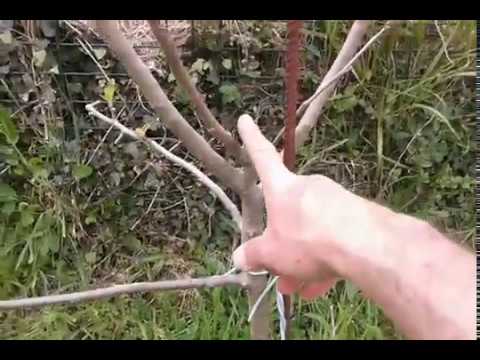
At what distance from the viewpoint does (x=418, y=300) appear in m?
0.57

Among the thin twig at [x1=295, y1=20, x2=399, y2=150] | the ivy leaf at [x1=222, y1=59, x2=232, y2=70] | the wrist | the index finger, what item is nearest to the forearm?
the wrist

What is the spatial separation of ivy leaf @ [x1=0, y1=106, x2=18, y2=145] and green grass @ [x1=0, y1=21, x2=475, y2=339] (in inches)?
1.3

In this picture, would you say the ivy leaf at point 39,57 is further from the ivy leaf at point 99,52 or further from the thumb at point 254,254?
the thumb at point 254,254

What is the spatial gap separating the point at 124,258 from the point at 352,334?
613 mm

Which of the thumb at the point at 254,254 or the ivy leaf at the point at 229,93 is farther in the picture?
the ivy leaf at the point at 229,93

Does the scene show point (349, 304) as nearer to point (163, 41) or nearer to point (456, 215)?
point (456, 215)

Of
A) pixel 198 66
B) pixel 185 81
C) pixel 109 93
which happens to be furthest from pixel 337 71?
pixel 198 66

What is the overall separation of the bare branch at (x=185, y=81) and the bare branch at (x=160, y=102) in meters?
0.02

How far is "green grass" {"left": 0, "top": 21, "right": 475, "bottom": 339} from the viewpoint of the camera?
182 cm

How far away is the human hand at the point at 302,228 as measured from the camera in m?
0.64

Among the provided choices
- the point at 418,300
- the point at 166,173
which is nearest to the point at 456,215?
the point at 166,173

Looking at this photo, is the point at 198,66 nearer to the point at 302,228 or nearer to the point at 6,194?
the point at 6,194

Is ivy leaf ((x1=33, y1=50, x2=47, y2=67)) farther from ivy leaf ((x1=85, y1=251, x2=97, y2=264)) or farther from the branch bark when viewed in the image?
the branch bark

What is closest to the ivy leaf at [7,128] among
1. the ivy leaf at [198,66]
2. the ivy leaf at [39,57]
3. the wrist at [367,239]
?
the ivy leaf at [39,57]
